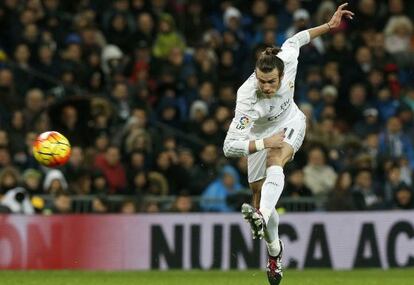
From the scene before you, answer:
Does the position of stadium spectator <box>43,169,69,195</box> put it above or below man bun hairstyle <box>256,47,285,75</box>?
below

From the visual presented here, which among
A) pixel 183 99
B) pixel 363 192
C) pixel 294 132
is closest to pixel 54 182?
pixel 183 99

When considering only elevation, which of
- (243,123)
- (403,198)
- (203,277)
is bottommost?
(203,277)

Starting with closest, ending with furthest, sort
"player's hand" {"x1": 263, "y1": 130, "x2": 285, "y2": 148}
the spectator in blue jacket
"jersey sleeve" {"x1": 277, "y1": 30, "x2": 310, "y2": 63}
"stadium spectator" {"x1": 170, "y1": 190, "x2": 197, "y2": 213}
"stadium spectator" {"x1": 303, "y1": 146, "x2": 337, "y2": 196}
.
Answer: "player's hand" {"x1": 263, "y1": 130, "x2": 285, "y2": 148}, "jersey sleeve" {"x1": 277, "y1": 30, "x2": 310, "y2": 63}, "stadium spectator" {"x1": 170, "y1": 190, "x2": 197, "y2": 213}, "stadium spectator" {"x1": 303, "y1": 146, "x2": 337, "y2": 196}, the spectator in blue jacket

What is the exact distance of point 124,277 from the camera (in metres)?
15.0

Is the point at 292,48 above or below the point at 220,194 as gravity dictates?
above

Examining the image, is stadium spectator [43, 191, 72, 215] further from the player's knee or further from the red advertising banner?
the player's knee

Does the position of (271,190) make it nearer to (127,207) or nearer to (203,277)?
(203,277)

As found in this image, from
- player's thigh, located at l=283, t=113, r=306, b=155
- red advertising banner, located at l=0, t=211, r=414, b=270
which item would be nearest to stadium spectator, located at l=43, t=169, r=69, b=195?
red advertising banner, located at l=0, t=211, r=414, b=270

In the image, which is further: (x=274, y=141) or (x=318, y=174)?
(x=318, y=174)

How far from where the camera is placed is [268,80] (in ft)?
39.0

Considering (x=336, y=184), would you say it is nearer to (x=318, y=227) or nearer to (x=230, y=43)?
(x=318, y=227)

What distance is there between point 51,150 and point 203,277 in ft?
7.82

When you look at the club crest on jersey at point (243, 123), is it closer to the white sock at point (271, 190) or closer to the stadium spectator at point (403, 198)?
the white sock at point (271, 190)

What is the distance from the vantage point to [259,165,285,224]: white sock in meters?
11.7
